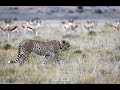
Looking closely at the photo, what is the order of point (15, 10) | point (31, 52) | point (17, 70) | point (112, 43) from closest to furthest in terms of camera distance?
point (17, 70) < point (31, 52) < point (112, 43) < point (15, 10)

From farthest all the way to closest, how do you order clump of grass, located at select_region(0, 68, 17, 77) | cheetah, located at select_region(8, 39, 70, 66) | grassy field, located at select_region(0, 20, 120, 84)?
1. cheetah, located at select_region(8, 39, 70, 66)
2. clump of grass, located at select_region(0, 68, 17, 77)
3. grassy field, located at select_region(0, 20, 120, 84)

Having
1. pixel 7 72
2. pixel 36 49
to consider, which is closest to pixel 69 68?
pixel 36 49

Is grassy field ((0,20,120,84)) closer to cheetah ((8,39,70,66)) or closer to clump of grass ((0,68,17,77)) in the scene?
clump of grass ((0,68,17,77))

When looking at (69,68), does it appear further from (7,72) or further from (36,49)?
(7,72)

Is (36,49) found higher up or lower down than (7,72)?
higher up

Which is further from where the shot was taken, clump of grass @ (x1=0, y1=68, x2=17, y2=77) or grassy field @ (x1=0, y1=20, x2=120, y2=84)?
clump of grass @ (x1=0, y1=68, x2=17, y2=77)

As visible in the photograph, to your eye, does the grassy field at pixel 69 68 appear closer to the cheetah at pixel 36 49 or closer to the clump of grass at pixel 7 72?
the clump of grass at pixel 7 72

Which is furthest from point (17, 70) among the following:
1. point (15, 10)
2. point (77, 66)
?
point (15, 10)

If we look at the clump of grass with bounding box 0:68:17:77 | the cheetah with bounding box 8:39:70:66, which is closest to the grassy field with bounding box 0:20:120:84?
the clump of grass with bounding box 0:68:17:77

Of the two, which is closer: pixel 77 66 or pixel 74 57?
pixel 77 66

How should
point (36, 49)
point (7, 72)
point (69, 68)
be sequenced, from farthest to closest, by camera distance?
point (36, 49), point (69, 68), point (7, 72)
